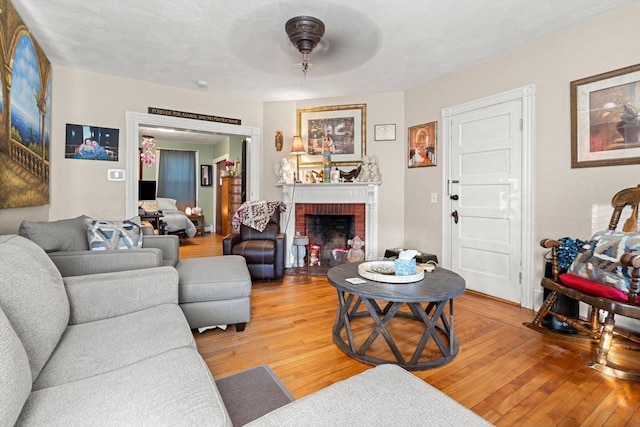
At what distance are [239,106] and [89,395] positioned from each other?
4051 mm

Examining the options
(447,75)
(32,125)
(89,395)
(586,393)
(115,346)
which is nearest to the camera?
(89,395)

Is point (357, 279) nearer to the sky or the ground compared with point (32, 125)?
nearer to the ground

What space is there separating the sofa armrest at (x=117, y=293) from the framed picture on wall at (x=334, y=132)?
3005 millimetres

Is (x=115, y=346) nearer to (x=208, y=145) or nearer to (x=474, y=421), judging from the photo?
(x=474, y=421)

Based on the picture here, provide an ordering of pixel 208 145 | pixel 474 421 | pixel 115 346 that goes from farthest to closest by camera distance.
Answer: pixel 208 145
pixel 115 346
pixel 474 421

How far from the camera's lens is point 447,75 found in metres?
3.54

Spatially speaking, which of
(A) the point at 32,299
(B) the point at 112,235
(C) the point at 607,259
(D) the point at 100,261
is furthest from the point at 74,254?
(C) the point at 607,259

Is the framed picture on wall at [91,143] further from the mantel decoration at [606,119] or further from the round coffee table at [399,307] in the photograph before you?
the mantel decoration at [606,119]

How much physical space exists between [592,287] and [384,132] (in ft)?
9.32

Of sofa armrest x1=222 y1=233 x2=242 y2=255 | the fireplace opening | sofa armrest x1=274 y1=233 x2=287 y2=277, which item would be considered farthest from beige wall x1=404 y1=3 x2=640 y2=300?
sofa armrest x1=222 y1=233 x2=242 y2=255

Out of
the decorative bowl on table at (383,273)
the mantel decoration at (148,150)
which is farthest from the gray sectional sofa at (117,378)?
the mantel decoration at (148,150)

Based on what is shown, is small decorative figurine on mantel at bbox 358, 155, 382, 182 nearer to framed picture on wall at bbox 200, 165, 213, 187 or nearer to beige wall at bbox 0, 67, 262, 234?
beige wall at bbox 0, 67, 262, 234

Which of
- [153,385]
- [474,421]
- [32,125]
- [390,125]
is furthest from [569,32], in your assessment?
A: [32,125]

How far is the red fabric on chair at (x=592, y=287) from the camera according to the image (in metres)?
1.83
